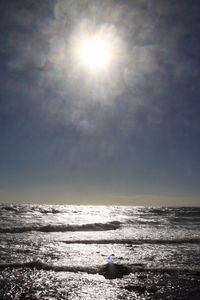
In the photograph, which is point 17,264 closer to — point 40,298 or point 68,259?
point 68,259

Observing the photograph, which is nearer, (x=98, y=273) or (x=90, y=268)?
(x=98, y=273)

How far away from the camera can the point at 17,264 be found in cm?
973

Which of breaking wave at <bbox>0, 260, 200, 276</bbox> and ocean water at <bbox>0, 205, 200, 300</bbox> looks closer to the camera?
ocean water at <bbox>0, 205, 200, 300</bbox>

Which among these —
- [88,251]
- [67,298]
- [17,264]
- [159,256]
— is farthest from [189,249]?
[67,298]

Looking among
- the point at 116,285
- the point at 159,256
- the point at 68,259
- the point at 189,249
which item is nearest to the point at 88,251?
the point at 68,259

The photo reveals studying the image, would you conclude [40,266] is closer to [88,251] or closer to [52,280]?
[52,280]

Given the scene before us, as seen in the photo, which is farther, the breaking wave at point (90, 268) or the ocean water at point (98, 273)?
the breaking wave at point (90, 268)

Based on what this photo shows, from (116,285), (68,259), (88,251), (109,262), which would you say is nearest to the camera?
(116,285)

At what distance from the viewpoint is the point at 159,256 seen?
1155 cm

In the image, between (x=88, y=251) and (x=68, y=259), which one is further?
(x=88, y=251)

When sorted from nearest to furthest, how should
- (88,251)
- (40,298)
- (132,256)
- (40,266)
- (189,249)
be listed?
(40,298) < (40,266) < (132,256) < (88,251) < (189,249)

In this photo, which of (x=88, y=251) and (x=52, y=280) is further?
(x=88, y=251)

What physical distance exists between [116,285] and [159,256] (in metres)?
4.73

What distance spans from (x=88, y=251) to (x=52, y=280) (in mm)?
4999
